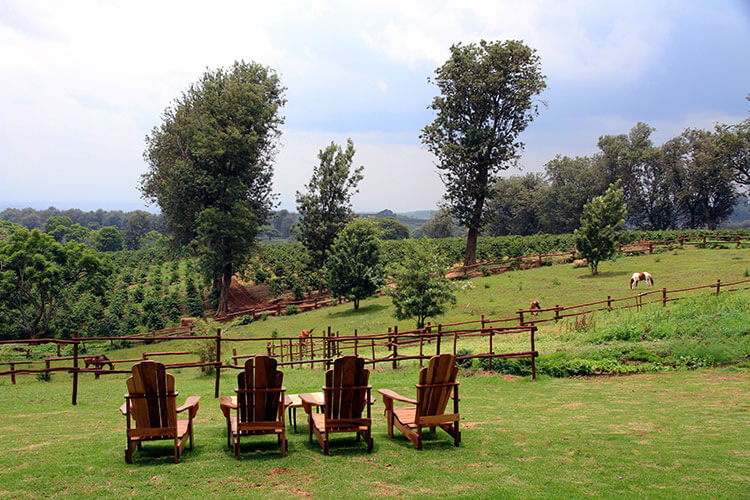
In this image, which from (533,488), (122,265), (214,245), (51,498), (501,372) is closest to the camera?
(51,498)

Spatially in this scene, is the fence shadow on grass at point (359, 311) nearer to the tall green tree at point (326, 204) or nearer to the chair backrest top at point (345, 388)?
the tall green tree at point (326, 204)

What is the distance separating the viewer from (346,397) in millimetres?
6488

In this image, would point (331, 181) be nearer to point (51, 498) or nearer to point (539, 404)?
point (539, 404)

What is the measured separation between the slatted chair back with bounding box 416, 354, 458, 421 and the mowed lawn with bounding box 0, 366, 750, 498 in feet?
1.86

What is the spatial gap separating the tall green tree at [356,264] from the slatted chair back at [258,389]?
1129 inches

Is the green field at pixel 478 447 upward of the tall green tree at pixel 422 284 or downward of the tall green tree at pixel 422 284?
downward

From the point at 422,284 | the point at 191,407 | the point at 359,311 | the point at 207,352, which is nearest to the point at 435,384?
the point at 191,407

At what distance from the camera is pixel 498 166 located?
4147 cm

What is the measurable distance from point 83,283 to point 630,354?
35.7 m

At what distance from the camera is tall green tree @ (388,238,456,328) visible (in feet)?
71.5

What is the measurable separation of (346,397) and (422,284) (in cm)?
1564

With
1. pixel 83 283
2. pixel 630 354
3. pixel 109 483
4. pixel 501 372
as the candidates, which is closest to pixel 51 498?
pixel 109 483

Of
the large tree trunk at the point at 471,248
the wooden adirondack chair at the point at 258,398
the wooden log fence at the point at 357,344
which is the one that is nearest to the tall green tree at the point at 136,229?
the large tree trunk at the point at 471,248

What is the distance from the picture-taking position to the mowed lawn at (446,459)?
17.3 feet
